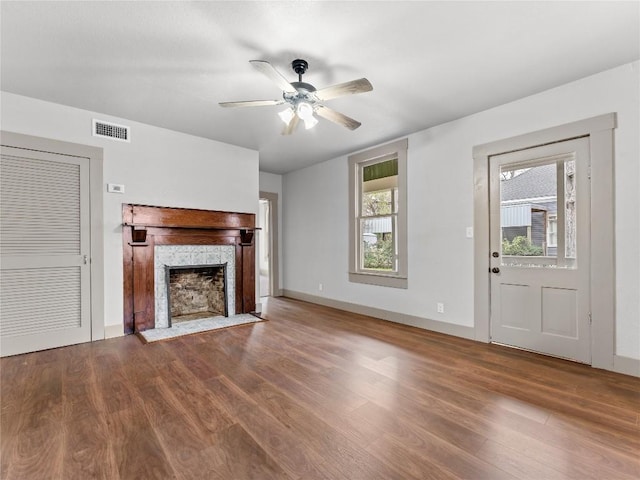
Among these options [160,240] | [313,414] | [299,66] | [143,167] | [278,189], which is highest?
[299,66]

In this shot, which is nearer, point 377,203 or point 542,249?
point 542,249

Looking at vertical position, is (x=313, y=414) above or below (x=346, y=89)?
below

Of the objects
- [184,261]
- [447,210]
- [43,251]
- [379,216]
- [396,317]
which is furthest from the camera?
[379,216]

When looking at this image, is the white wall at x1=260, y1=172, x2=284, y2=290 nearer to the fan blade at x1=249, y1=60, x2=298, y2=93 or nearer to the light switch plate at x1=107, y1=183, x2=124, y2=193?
the light switch plate at x1=107, y1=183, x2=124, y2=193

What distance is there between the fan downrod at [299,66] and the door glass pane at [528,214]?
95.7 inches

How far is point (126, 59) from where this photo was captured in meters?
2.55

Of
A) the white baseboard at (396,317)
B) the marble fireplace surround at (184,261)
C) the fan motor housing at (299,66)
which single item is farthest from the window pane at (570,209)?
the marble fireplace surround at (184,261)

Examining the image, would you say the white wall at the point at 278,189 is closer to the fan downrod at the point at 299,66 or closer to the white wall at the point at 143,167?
the white wall at the point at 143,167

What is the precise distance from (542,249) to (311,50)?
2.92 meters

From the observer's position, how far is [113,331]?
145 inches

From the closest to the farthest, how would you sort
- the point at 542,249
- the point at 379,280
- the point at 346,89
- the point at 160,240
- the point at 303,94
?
the point at 346,89
the point at 303,94
the point at 542,249
the point at 160,240
the point at 379,280

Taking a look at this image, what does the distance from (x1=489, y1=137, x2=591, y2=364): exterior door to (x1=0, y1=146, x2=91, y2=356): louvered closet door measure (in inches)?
184

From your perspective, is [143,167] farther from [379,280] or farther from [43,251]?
[379,280]

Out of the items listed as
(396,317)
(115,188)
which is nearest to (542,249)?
(396,317)
